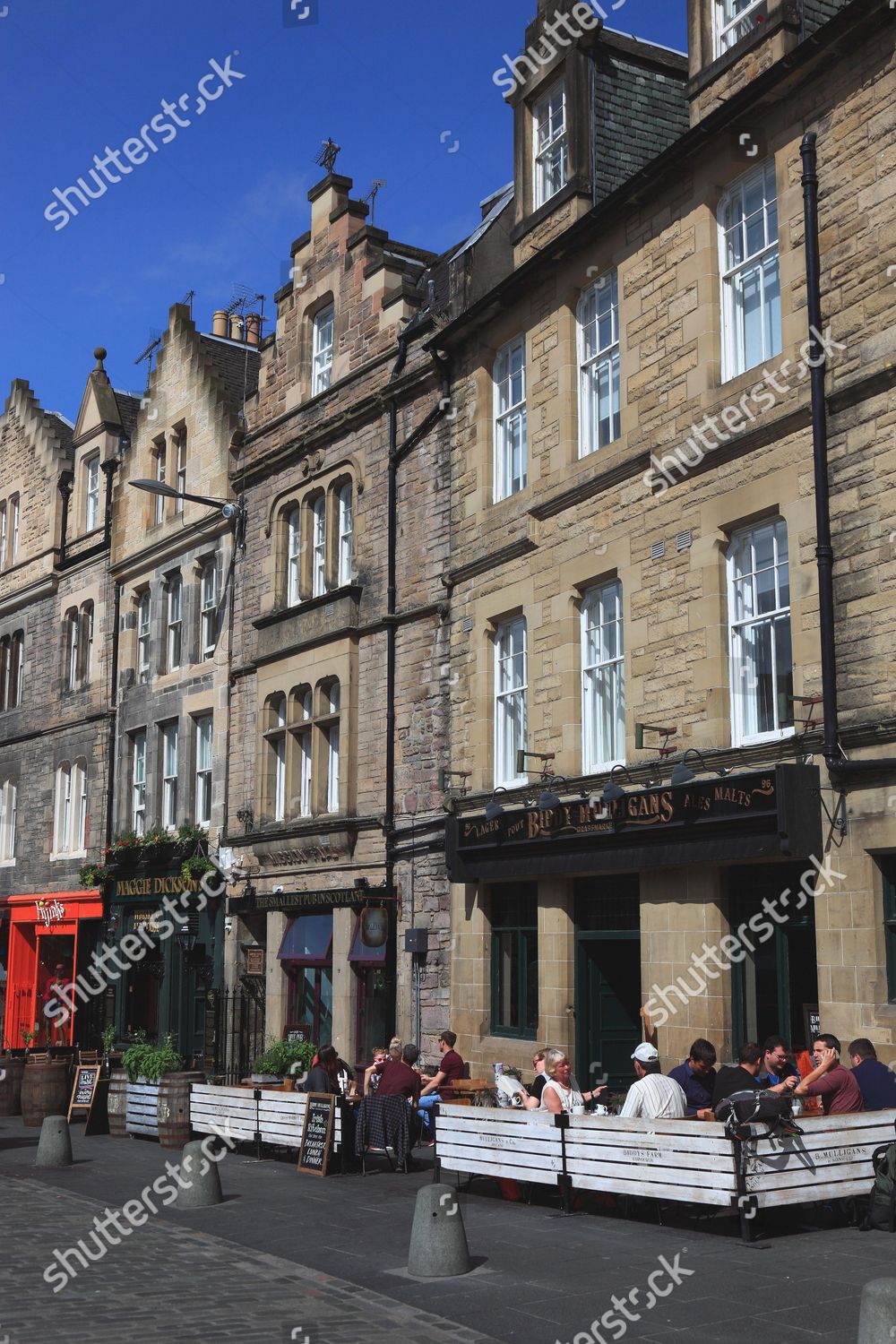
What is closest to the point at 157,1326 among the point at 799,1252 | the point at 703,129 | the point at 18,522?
the point at 799,1252

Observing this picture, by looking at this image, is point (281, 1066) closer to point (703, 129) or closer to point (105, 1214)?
point (105, 1214)

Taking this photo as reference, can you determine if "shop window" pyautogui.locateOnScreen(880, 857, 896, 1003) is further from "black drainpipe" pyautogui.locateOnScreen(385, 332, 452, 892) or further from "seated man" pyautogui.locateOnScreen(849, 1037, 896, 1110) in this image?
"black drainpipe" pyautogui.locateOnScreen(385, 332, 452, 892)

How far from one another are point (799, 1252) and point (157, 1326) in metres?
4.30

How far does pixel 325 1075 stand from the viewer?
16.0 metres

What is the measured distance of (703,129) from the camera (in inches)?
594

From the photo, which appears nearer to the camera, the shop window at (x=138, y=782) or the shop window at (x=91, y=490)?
the shop window at (x=138, y=782)

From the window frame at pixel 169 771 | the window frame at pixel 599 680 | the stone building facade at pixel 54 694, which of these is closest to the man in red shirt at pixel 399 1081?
the window frame at pixel 599 680

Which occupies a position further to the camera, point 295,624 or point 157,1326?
point 295,624

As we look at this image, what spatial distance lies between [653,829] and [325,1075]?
4.74 metres

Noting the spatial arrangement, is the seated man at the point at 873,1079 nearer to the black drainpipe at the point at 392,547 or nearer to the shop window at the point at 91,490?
the black drainpipe at the point at 392,547

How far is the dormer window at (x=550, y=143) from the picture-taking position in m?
18.7

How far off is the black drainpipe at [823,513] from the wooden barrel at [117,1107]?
10.9 meters

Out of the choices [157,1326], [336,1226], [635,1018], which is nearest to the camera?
[157,1326]

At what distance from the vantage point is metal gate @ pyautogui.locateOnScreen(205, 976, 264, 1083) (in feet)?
77.5
